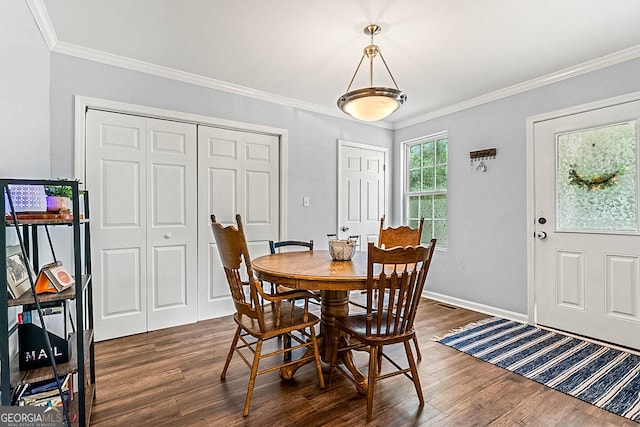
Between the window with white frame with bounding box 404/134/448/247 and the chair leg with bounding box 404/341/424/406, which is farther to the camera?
the window with white frame with bounding box 404/134/448/247

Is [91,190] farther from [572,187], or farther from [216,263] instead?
[572,187]

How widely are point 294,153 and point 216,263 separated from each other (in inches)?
59.6

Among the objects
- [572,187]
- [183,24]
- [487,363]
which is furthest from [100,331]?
[572,187]

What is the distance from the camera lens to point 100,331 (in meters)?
2.77

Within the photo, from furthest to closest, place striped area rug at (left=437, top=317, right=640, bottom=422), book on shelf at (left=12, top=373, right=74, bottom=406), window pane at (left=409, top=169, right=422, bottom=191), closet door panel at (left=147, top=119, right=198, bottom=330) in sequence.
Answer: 1. window pane at (left=409, top=169, right=422, bottom=191)
2. closet door panel at (left=147, top=119, right=198, bottom=330)
3. striped area rug at (left=437, top=317, right=640, bottom=422)
4. book on shelf at (left=12, top=373, right=74, bottom=406)

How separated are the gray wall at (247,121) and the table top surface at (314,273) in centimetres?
160

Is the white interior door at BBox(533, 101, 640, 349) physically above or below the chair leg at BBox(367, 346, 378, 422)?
above

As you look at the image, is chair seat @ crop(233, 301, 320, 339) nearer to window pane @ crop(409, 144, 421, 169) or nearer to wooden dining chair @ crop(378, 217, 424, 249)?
wooden dining chair @ crop(378, 217, 424, 249)

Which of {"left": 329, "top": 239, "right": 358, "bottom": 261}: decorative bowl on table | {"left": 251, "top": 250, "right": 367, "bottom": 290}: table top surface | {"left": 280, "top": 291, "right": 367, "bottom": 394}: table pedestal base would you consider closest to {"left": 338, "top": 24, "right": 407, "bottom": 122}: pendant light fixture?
{"left": 329, "top": 239, "right": 358, "bottom": 261}: decorative bowl on table

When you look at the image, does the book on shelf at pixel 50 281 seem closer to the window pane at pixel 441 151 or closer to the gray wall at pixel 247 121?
the gray wall at pixel 247 121

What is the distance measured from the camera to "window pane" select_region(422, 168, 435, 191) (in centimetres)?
428

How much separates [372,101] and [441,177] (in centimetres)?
231

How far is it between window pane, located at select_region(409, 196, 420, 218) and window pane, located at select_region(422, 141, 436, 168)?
0.47m

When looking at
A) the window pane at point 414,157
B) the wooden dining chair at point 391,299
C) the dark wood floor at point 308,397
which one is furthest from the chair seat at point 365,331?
the window pane at point 414,157
